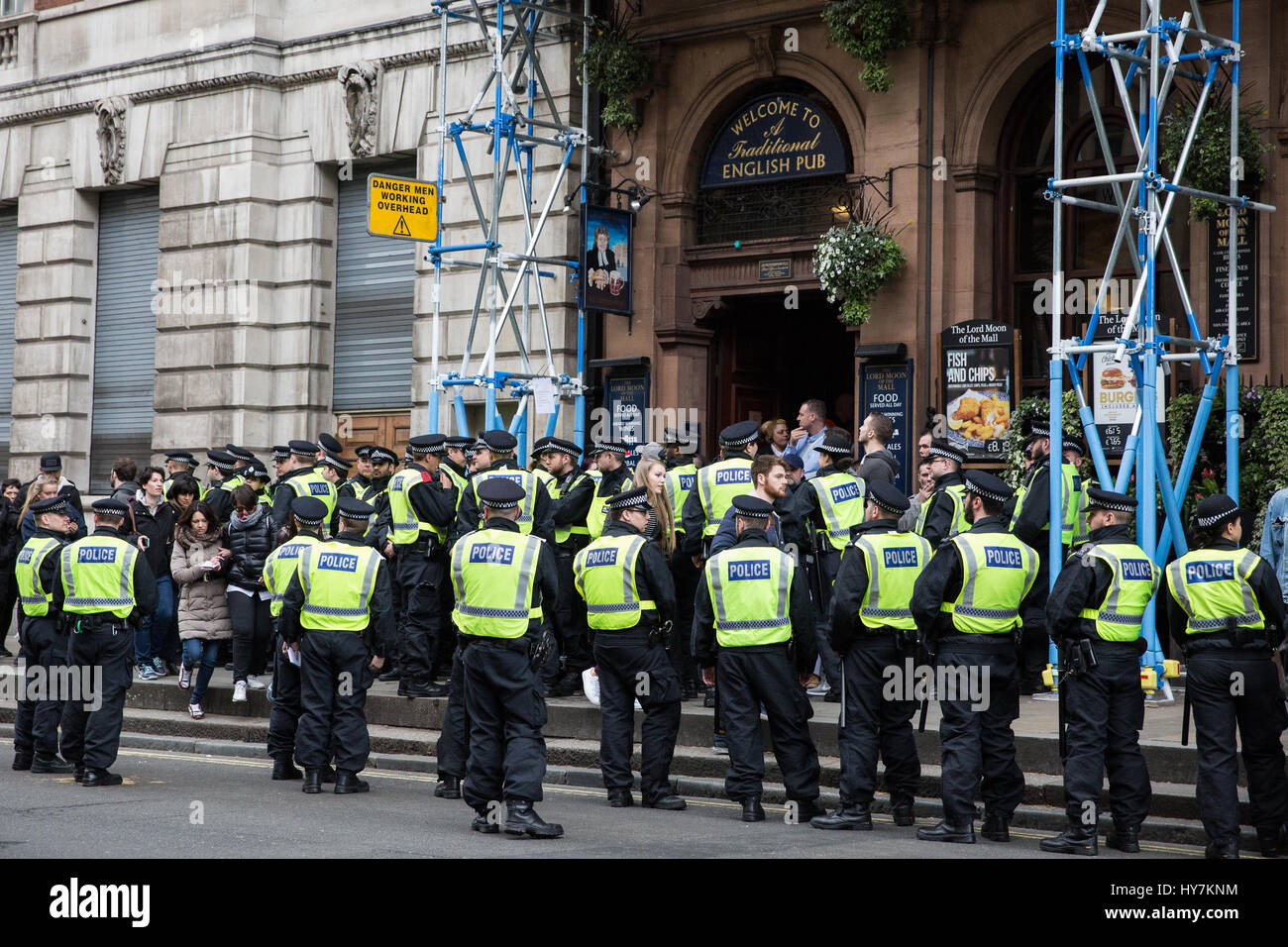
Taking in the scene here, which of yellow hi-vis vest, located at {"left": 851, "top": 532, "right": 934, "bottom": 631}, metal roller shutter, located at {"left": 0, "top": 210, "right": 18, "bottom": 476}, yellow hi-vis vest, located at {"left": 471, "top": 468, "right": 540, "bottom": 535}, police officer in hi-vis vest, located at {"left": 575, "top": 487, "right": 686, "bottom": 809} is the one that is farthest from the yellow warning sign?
metal roller shutter, located at {"left": 0, "top": 210, "right": 18, "bottom": 476}

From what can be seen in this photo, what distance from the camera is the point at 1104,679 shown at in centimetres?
940

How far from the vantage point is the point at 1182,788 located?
400 inches

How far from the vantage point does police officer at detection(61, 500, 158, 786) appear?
38.9 feet

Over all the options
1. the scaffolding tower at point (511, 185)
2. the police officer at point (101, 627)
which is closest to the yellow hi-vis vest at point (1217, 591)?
the police officer at point (101, 627)

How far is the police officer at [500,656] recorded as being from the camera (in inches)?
388

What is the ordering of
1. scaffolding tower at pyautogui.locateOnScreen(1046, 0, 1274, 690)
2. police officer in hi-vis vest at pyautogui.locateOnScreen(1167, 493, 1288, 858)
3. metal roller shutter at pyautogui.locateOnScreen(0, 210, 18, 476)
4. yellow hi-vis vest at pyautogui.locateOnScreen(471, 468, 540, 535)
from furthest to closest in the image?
metal roller shutter at pyautogui.locateOnScreen(0, 210, 18, 476), yellow hi-vis vest at pyautogui.locateOnScreen(471, 468, 540, 535), scaffolding tower at pyautogui.locateOnScreen(1046, 0, 1274, 690), police officer in hi-vis vest at pyautogui.locateOnScreen(1167, 493, 1288, 858)

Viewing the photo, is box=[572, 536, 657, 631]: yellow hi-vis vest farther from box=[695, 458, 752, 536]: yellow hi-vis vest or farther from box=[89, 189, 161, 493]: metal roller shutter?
box=[89, 189, 161, 493]: metal roller shutter

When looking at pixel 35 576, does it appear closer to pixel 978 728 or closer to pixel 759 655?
pixel 759 655

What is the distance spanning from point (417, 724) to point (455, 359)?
7.07 m

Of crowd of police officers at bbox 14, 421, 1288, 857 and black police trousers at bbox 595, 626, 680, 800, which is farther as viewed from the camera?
black police trousers at bbox 595, 626, 680, 800

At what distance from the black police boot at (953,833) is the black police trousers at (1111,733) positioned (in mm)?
594

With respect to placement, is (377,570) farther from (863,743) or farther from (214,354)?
(214,354)

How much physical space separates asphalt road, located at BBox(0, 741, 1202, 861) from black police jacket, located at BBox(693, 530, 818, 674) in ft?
3.41
